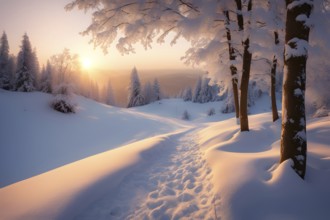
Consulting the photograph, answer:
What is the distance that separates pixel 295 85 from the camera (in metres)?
3.89

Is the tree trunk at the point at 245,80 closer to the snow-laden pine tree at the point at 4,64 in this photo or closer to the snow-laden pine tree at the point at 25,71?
the snow-laden pine tree at the point at 25,71

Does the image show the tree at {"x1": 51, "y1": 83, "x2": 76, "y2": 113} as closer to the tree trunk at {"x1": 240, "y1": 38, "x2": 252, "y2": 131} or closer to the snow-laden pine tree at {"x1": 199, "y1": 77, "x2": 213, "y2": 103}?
the tree trunk at {"x1": 240, "y1": 38, "x2": 252, "y2": 131}

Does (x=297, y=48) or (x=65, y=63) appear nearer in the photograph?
(x=297, y=48)

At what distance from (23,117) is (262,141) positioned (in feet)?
83.2

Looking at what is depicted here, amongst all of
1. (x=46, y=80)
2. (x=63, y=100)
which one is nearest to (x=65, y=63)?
(x=46, y=80)

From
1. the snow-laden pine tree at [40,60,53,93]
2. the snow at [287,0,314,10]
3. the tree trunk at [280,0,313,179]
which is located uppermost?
the snow-laden pine tree at [40,60,53,93]

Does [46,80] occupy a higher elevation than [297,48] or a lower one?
higher

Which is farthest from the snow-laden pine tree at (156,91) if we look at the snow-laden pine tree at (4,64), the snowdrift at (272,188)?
the snowdrift at (272,188)

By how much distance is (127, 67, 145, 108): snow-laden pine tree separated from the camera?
61.1 meters

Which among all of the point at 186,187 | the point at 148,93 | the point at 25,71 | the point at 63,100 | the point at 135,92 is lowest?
the point at 186,187

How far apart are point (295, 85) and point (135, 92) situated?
61.5 metres

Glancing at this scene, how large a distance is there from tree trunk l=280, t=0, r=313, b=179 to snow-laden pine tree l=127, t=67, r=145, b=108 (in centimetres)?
5852

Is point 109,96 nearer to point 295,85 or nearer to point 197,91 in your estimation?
point 197,91

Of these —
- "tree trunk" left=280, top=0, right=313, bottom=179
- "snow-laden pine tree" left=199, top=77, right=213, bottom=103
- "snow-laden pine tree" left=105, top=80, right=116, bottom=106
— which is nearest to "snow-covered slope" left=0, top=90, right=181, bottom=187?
"tree trunk" left=280, top=0, right=313, bottom=179
